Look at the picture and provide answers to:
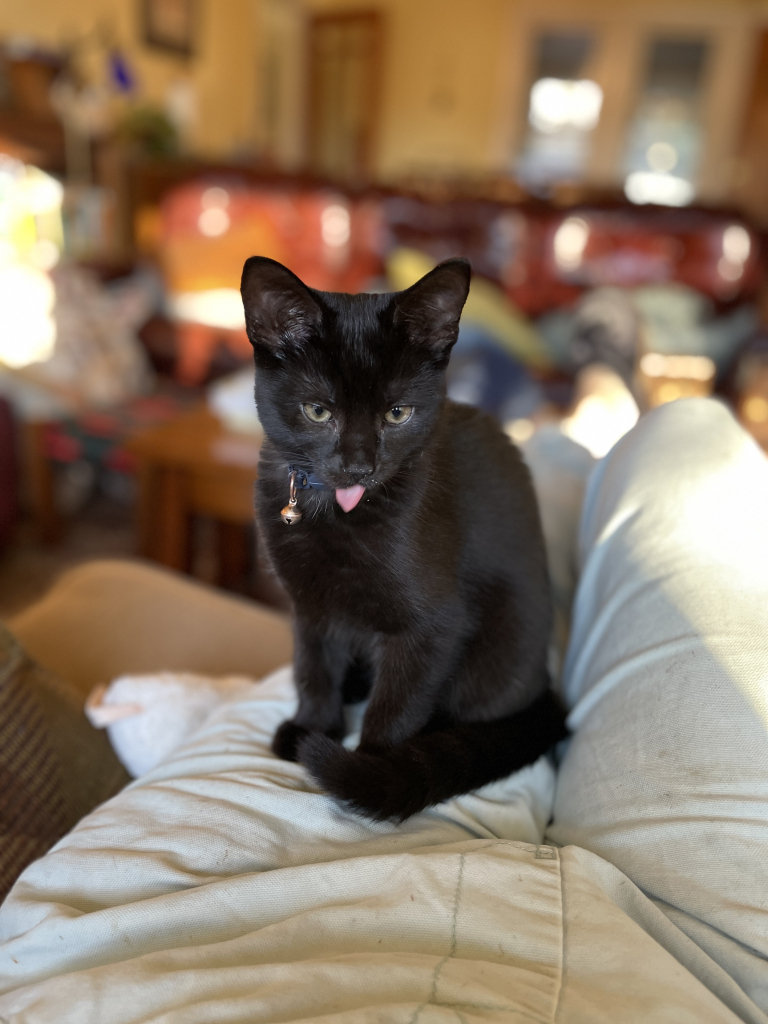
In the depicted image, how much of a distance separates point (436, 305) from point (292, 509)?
26 centimetres

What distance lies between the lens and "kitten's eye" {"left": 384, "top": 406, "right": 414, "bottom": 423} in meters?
0.72

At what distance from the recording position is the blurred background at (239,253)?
2.40m

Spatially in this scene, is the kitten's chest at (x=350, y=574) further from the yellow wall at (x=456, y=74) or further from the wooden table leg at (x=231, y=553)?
the yellow wall at (x=456, y=74)

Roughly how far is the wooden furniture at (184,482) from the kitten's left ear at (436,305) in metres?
1.31

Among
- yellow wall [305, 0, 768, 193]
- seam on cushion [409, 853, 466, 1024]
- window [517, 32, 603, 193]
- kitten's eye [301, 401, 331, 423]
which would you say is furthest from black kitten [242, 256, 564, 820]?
window [517, 32, 603, 193]

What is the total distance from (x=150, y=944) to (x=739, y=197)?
23.4ft

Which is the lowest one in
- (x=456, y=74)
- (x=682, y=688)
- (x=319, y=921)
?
(x=319, y=921)

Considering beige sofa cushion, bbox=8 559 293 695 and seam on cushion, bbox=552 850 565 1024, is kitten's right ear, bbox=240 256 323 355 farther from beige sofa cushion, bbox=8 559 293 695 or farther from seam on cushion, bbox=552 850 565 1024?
beige sofa cushion, bbox=8 559 293 695

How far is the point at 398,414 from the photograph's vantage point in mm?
727

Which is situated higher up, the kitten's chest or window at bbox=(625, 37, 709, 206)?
window at bbox=(625, 37, 709, 206)

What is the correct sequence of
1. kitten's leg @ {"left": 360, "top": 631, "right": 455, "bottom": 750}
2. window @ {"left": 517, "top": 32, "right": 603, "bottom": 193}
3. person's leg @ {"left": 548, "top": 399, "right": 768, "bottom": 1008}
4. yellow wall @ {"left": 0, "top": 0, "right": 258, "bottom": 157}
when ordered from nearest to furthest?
1. person's leg @ {"left": 548, "top": 399, "right": 768, "bottom": 1008}
2. kitten's leg @ {"left": 360, "top": 631, "right": 455, "bottom": 750}
3. yellow wall @ {"left": 0, "top": 0, "right": 258, "bottom": 157}
4. window @ {"left": 517, "top": 32, "right": 603, "bottom": 193}

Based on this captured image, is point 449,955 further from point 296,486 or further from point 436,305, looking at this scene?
point 436,305

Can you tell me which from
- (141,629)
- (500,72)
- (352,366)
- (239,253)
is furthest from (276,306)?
(500,72)

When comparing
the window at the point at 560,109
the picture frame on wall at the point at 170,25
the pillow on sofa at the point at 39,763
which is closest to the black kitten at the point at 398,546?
the pillow on sofa at the point at 39,763
